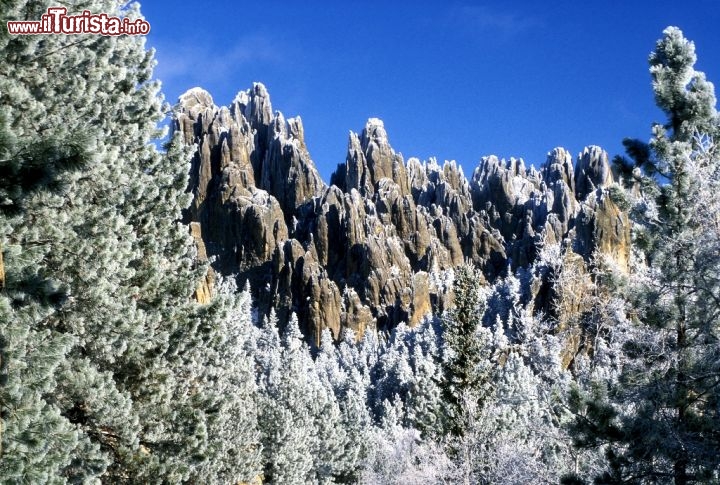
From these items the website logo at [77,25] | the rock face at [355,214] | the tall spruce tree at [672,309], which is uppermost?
the rock face at [355,214]

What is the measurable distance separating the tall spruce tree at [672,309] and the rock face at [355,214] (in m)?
115

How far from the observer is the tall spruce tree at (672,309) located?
1042 centimetres

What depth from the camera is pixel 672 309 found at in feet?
37.8

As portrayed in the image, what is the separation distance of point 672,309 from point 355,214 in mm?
129629

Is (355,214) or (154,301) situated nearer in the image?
(154,301)

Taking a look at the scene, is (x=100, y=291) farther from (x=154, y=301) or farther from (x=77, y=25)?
(x=77, y=25)

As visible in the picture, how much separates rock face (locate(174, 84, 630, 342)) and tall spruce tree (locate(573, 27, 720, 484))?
114751 mm

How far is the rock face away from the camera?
133 metres

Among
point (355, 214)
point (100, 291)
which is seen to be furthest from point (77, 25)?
point (355, 214)

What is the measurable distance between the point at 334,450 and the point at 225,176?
4486 inches

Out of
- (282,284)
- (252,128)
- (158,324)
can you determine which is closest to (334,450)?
(158,324)

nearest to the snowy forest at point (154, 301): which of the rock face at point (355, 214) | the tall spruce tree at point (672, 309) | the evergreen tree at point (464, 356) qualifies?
the tall spruce tree at point (672, 309)

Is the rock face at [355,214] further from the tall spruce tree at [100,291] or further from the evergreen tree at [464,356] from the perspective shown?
the tall spruce tree at [100,291]

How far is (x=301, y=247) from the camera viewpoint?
138 metres
